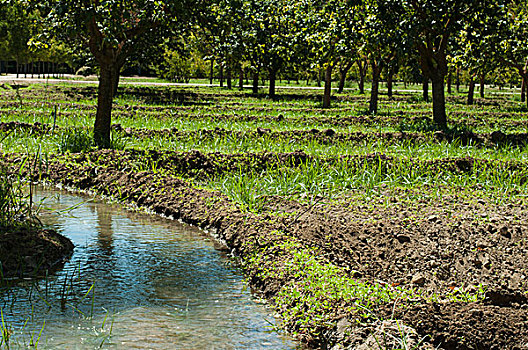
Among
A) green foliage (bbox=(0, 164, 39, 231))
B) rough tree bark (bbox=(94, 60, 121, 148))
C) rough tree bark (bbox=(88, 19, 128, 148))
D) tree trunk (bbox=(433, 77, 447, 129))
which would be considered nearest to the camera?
green foliage (bbox=(0, 164, 39, 231))

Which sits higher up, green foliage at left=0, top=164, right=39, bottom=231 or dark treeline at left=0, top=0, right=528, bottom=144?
dark treeline at left=0, top=0, right=528, bottom=144

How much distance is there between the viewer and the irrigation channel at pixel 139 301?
5020 millimetres

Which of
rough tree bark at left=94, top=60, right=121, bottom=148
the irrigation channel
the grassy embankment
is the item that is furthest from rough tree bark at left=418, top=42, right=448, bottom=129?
the irrigation channel

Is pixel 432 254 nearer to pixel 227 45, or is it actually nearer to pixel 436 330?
pixel 436 330

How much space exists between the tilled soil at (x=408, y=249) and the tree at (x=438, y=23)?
8.31 m

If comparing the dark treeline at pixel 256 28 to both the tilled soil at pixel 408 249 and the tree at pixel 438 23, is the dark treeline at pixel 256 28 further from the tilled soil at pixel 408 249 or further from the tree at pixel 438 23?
the tilled soil at pixel 408 249

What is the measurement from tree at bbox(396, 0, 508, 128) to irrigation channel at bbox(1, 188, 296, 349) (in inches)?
388

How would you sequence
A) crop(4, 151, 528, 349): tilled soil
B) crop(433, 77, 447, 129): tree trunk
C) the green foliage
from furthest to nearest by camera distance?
1. crop(433, 77, 447, 129): tree trunk
2. the green foliage
3. crop(4, 151, 528, 349): tilled soil

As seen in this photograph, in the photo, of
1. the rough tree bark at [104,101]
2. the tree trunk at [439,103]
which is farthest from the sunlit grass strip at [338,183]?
the tree trunk at [439,103]

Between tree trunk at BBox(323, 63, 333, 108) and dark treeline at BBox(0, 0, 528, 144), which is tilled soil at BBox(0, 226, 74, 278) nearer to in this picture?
dark treeline at BBox(0, 0, 528, 144)

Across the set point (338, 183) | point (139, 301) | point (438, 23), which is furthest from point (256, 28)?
point (139, 301)

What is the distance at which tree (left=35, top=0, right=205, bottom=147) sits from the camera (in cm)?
1068

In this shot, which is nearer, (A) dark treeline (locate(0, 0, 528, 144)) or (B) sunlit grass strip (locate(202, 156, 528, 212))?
(B) sunlit grass strip (locate(202, 156, 528, 212))

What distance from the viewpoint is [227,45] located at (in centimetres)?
1214
